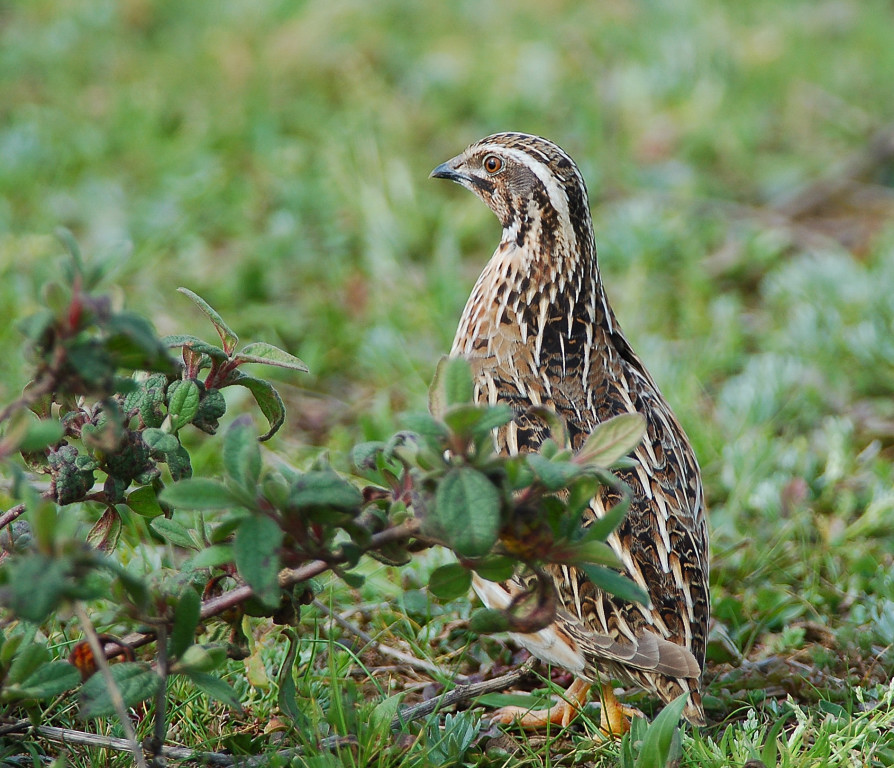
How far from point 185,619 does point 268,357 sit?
0.79 metres

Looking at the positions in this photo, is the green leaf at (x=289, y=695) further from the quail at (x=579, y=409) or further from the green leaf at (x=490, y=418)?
the green leaf at (x=490, y=418)

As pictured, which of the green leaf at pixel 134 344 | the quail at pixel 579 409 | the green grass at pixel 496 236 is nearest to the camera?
the green leaf at pixel 134 344

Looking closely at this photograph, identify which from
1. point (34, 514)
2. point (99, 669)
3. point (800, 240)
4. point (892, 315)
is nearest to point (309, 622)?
point (99, 669)

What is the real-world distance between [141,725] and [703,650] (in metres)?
1.80

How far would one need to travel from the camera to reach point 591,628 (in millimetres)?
3598

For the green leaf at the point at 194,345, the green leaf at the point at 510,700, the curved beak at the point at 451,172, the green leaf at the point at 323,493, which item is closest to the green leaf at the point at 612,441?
the green leaf at the point at 323,493

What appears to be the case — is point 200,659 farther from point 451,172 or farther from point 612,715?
point 451,172

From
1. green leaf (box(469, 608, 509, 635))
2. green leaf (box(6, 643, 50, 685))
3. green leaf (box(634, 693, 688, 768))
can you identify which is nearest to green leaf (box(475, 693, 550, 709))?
green leaf (box(634, 693, 688, 768))

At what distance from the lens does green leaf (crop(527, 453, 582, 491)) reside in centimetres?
248

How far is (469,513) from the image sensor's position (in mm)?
2469

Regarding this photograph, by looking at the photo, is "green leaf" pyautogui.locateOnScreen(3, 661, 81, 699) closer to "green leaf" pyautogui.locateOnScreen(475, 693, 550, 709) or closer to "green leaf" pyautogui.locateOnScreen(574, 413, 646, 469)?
"green leaf" pyautogui.locateOnScreen(574, 413, 646, 469)

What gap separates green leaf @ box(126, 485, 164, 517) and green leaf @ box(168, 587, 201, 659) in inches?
23.8

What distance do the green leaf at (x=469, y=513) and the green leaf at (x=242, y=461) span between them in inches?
17.1

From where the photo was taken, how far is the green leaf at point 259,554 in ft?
8.21
